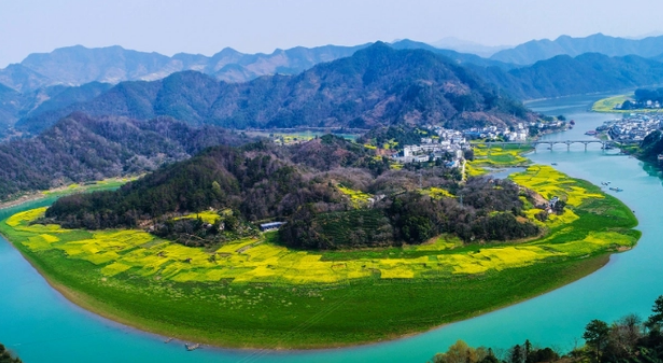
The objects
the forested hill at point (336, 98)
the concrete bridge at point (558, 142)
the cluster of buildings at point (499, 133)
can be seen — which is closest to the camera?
the concrete bridge at point (558, 142)

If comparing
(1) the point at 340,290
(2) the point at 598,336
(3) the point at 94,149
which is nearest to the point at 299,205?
(1) the point at 340,290

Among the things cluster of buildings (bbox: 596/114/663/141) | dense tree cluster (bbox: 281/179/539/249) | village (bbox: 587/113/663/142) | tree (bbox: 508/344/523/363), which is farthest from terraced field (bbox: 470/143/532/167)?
tree (bbox: 508/344/523/363)

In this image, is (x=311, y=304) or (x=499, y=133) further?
(x=499, y=133)

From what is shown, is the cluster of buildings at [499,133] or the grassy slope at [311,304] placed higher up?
the cluster of buildings at [499,133]

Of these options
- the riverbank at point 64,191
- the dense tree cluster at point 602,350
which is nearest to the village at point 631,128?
the dense tree cluster at point 602,350

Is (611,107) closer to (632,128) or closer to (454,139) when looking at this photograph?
(632,128)

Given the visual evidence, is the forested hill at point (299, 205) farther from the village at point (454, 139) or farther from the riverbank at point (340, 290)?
the village at point (454, 139)
